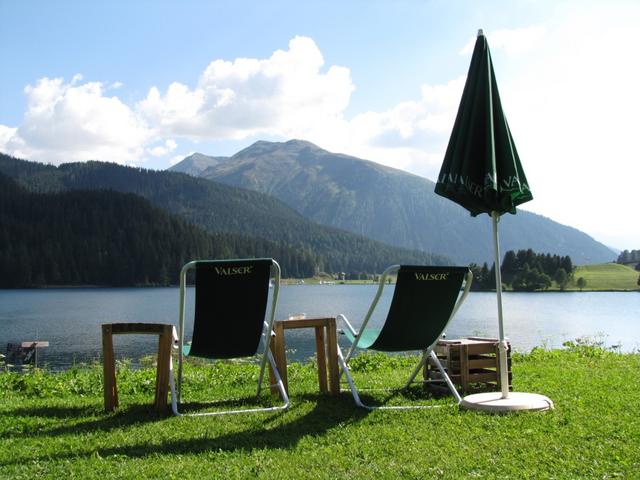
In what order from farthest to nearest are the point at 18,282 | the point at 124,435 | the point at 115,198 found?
the point at 115,198 → the point at 18,282 → the point at 124,435

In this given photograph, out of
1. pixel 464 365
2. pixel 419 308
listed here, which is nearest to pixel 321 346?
pixel 419 308

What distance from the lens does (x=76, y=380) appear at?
7.03 meters

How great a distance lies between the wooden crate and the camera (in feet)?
20.9

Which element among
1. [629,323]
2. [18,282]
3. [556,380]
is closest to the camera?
[556,380]

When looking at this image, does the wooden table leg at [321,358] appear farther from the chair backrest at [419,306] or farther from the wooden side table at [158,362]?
the wooden side table at [158,362]

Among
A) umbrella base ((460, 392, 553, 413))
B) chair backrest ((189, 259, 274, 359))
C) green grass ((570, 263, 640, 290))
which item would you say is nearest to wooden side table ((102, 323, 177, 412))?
chair backrest ((189, 259, 274, 359))

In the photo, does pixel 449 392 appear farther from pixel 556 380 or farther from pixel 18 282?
pixel 18 282

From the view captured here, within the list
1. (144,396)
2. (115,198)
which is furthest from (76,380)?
(115,198)

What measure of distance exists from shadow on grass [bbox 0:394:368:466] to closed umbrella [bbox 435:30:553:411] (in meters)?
1.23

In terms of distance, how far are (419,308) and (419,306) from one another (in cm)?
2

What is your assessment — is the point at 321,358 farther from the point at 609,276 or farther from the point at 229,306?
the point at 609,276

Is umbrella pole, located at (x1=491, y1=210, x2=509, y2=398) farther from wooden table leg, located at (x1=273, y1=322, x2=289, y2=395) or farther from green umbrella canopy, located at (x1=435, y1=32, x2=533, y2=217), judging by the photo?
wooden table leg, located at (x1=273, y1=322, x2=289, y2=395)

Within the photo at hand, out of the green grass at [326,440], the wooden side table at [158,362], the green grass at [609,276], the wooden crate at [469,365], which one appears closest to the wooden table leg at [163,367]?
the wooden side table at [158,362]

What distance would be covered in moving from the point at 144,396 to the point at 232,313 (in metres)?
1.73
